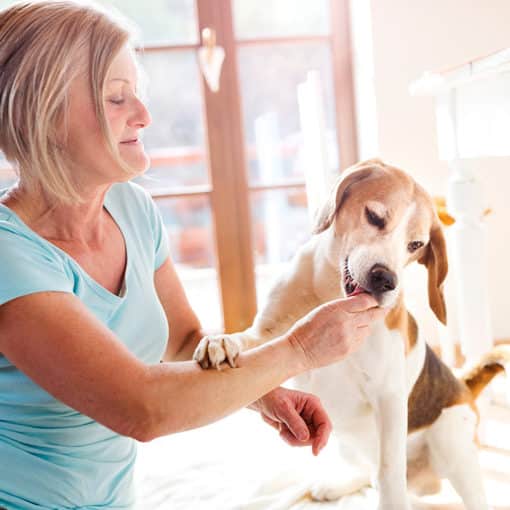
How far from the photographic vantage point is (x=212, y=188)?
248cm

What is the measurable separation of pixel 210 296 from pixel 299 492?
53.2 inches

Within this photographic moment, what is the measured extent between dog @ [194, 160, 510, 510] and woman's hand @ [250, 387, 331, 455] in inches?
4.0

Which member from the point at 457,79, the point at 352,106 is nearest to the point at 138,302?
the point at 457,79

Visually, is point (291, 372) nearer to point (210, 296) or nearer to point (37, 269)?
point (37, 269)

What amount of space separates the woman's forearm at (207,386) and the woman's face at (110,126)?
301 mm

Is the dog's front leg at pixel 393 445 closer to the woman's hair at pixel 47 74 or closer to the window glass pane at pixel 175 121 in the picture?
the woman's hair at pixel 47 74

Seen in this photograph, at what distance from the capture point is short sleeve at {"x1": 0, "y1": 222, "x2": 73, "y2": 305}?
2.64 feet

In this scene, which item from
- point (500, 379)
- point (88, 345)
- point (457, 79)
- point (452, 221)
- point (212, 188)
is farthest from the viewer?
point (212, 188)

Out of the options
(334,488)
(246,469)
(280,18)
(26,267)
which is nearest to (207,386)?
(26,267)

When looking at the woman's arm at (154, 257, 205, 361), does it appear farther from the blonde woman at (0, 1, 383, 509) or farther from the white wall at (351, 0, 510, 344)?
the white wall at (351, 0, 510, 344)

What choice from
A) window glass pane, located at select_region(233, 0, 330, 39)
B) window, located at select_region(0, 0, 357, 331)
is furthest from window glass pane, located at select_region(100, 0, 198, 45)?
window glass pane, located at select_region(233, 0, 330, 39)

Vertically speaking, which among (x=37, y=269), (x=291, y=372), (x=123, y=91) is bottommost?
(x=291, y=372)

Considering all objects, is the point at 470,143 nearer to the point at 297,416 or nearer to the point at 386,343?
the point at 386,343

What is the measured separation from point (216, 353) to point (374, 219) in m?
0.33
